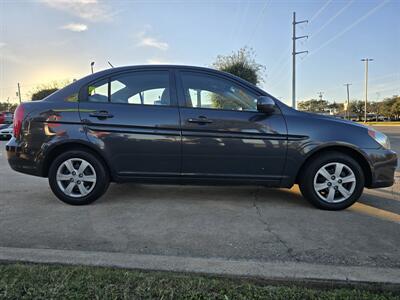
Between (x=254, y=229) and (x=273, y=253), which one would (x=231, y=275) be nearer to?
(x=273, y=253)

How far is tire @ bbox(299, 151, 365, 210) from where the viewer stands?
Result: 397 cm

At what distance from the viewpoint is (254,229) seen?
3.39m

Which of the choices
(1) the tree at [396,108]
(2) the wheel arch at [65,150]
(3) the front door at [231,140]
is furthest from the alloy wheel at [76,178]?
(1) the tree at [396,108]

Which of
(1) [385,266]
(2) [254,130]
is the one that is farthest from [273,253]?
(2) [254,130]

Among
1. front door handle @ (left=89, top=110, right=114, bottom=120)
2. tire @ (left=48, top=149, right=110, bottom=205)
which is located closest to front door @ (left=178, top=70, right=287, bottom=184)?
front door handle @ (left=89, top=110, right=114, bottom=120)

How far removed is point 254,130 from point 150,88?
1340 mm

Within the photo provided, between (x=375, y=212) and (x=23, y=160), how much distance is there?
4202 millimetres

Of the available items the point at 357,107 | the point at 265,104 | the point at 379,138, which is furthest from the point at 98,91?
the point at 357,107

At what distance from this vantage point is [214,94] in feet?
13.7

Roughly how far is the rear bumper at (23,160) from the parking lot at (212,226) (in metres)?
0.45

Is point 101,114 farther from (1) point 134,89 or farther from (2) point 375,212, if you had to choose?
(2) point 375,212

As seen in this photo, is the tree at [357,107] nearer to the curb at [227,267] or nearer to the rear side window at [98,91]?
the rear side window at [98,91]

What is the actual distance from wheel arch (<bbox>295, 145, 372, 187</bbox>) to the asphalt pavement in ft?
1.35

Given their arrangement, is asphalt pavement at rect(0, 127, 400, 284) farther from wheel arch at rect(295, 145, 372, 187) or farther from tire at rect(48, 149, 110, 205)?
wheel arch at rect(295, 145, 372, 187)
